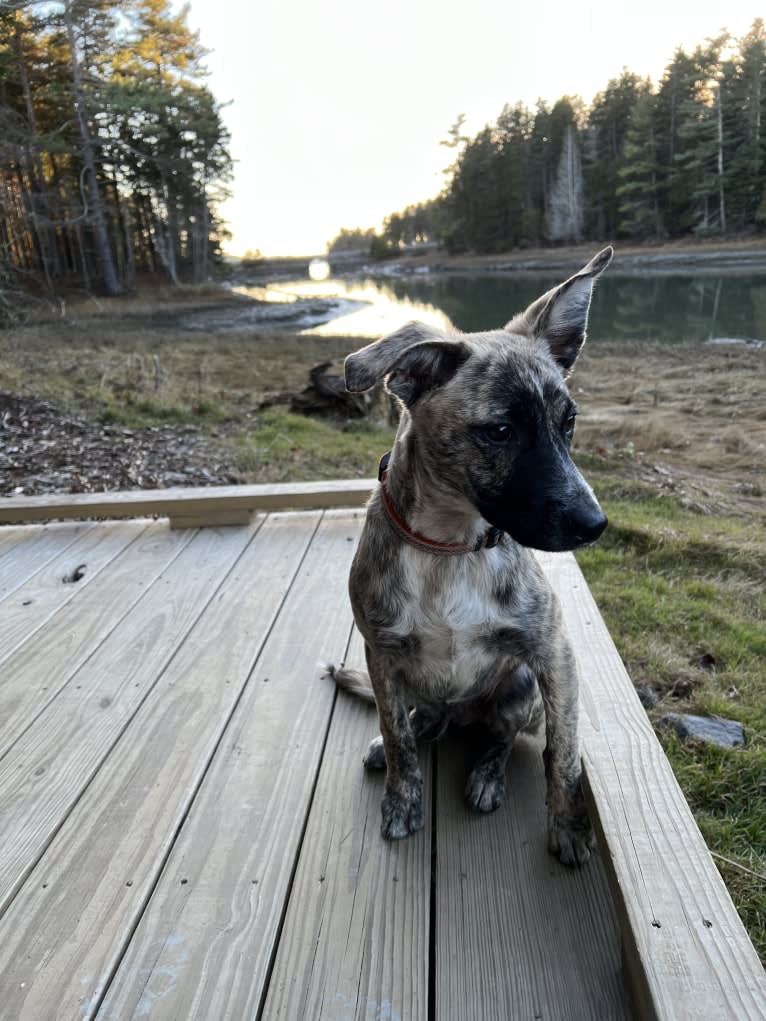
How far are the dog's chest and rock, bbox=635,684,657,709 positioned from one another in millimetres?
1166

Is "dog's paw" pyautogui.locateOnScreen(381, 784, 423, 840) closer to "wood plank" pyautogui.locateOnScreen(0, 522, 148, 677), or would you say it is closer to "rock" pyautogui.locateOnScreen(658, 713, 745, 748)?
"rock" pyautogui.locateOnScreen(658, 713, 745, 748)

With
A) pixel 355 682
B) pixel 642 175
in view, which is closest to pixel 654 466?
pixel 355 682

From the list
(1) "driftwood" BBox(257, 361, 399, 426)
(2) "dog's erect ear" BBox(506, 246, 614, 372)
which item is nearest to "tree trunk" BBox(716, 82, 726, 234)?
(1) "driftwood" BBox(257, 361, 399, 426)

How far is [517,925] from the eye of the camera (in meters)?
1.63

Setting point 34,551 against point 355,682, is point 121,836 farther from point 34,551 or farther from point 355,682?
point 34,551

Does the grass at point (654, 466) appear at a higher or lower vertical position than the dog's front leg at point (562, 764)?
lower

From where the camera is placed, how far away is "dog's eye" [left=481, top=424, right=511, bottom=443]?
5.75 feet

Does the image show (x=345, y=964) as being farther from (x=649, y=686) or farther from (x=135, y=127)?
(x=135, y=127)

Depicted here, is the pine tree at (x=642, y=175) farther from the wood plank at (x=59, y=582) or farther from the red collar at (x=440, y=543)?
the red collar at (x=440, y=543)

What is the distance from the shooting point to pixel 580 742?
6.21 feet

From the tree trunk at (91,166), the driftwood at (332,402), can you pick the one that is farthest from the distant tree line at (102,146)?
the driftwood at (332,402)

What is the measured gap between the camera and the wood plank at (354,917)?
1497 mm

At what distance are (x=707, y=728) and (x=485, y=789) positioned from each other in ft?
3.55

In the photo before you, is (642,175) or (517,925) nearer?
(517,925)
